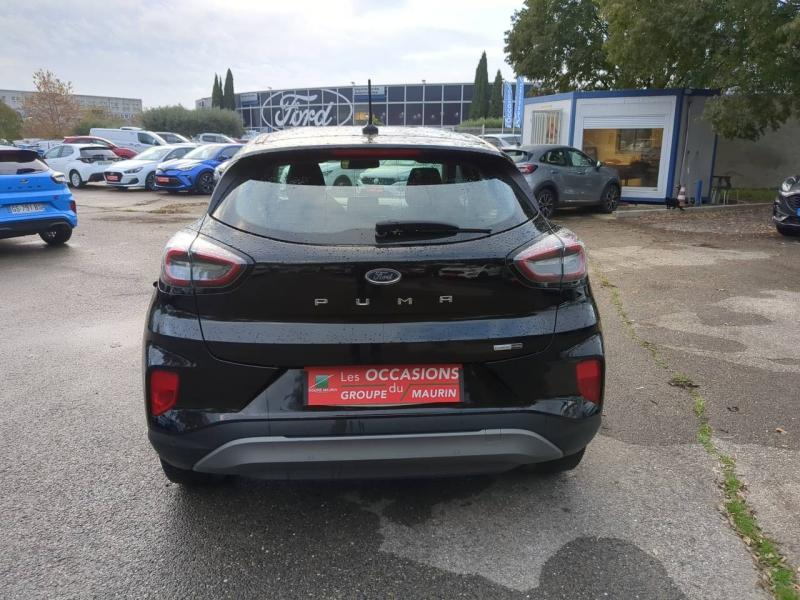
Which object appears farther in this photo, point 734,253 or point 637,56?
point 637,56

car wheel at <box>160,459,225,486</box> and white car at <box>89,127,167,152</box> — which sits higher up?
white car at <box>89,127,167,152</box>

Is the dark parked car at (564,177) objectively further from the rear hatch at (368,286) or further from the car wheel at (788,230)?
the rear hatch at (368,286)

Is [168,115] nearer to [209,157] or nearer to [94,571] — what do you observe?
[209,157]

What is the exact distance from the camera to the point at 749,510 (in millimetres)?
3039

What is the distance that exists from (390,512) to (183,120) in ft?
172

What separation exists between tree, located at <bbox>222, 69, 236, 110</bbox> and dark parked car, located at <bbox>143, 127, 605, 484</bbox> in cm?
8156

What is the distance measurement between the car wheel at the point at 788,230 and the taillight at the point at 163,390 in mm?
12031

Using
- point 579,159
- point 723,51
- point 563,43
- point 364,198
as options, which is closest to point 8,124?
point 563,43

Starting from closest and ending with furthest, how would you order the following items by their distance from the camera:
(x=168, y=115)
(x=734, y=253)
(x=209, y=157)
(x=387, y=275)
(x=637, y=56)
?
(x=387, y=275) < (x=734, y=253) < (x=637, y=56) < (x=209, y=157) < (x=168, y=115)

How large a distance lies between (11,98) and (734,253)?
105317 millimetres

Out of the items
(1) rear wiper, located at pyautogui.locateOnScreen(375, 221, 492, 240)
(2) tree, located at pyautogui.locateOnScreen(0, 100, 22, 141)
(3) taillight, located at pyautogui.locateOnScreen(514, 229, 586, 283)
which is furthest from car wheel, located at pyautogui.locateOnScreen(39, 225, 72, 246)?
(2) tree, located at pyautogui.locateOnScreen(0, 100, 22, 141)

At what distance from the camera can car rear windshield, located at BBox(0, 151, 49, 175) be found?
9430 mm

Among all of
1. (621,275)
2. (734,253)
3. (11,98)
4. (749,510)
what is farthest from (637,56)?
(11,98)

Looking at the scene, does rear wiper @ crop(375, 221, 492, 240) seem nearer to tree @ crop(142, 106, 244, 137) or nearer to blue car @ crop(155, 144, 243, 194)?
blue car @ crop(155, 144, 243, 194)
